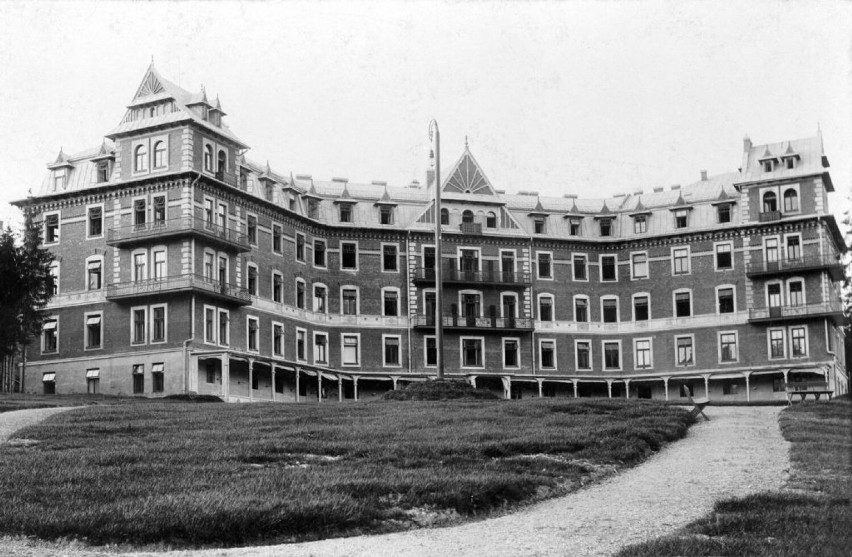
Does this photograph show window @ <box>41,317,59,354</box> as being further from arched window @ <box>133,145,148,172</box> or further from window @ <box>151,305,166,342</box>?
arched window @ <box>133,145,148,172</box>

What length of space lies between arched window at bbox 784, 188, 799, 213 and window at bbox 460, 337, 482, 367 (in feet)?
59.2

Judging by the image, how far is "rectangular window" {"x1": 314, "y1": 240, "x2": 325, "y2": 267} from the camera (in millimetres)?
64812

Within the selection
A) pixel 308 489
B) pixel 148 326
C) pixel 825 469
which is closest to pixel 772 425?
pixel 825 469

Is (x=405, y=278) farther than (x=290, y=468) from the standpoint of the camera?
Yes

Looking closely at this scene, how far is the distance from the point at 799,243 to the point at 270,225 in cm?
2799

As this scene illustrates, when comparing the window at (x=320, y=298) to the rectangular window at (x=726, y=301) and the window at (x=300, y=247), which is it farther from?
the rectangular window at (x=726, y=301)

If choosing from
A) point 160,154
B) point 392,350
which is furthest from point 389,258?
point 160,154

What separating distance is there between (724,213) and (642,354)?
908cm

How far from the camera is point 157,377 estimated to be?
173ft

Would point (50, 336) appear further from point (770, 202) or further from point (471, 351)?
point (770, 202)

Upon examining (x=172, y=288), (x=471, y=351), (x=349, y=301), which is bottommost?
(x=471, y=351)

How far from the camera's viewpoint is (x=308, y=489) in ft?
55.7

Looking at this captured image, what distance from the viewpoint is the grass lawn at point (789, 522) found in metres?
13.9

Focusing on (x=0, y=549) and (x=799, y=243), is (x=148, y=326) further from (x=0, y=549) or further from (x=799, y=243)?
(x=0, y=549)
